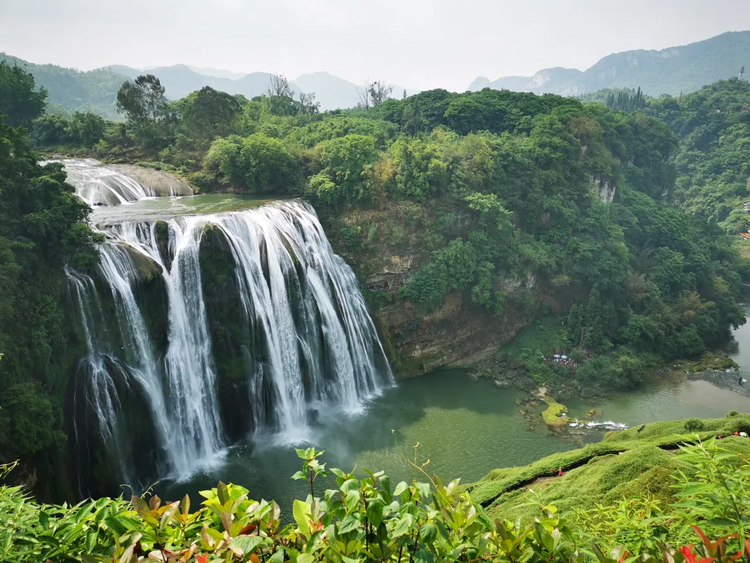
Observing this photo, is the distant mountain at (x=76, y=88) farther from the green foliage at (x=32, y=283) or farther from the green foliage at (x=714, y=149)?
the green foliage at (x=714, y=149)

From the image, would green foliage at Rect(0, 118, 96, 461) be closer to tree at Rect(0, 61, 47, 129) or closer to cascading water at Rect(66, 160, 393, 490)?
cascading water at Rect(66, 160, 393, 490)

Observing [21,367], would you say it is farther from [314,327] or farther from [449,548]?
[449,548]

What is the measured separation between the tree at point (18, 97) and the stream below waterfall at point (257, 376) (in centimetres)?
743

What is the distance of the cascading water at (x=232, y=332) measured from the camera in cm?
1165

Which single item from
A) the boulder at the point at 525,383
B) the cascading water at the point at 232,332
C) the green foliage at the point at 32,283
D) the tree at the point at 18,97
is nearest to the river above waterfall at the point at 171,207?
the cascading water at the point at 232,332

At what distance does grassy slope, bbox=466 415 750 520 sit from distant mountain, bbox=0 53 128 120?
71.6 meters

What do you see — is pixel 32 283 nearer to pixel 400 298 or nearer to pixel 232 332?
pixel 232 332

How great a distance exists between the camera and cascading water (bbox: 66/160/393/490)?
11.6m

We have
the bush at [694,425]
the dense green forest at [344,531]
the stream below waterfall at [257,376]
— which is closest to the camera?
the dense green forest at [344,531]

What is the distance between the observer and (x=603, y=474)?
23.5 feet

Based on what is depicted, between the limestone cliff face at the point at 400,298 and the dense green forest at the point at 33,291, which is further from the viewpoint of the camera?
the limestone cliff face at the point at 400,298

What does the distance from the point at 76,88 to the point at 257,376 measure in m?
81.8

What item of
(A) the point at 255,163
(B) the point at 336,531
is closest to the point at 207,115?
(A) the point at 255,163

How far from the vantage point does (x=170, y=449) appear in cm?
1219
